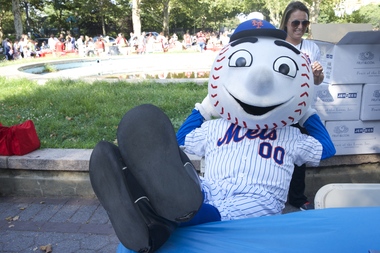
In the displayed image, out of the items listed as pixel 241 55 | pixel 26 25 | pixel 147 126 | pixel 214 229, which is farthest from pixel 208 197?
pixel 26 25

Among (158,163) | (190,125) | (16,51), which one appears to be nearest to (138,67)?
(16,51)

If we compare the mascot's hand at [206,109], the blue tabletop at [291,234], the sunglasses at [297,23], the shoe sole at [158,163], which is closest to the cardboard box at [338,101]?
the sunglasses at [297,23]

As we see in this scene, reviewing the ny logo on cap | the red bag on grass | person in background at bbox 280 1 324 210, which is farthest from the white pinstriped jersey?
the red bag on grass

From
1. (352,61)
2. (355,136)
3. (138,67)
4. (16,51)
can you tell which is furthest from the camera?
(16,51)

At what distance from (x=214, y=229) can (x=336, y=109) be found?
280 cm

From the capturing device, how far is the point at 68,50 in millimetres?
28391

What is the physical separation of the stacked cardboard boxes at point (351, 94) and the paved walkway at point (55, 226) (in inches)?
41.0

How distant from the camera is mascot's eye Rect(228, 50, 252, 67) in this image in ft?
6.77

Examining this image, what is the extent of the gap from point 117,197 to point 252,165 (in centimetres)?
86

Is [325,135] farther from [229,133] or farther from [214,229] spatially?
[214,229]

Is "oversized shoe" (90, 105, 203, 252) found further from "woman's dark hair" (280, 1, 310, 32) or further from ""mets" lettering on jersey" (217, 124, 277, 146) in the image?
"woman's dark hair" (280, 1, 310, 32)

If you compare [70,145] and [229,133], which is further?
[70,145]

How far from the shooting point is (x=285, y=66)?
203cm

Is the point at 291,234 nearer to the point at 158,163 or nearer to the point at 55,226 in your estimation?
the point at 158,163
